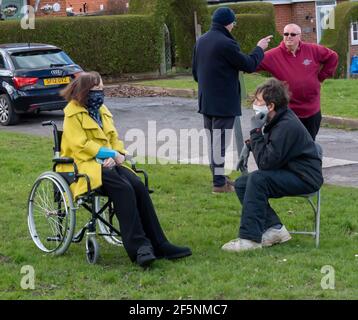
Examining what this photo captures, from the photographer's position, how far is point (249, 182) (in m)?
7.62

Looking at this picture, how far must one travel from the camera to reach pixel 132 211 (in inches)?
284

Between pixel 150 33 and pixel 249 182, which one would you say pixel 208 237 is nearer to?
pixel 249 182

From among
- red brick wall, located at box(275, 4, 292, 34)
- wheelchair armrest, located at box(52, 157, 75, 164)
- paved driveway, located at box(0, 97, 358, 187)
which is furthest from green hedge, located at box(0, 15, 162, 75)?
wheelchair armrest, located at box(52, 157, 75, 164)

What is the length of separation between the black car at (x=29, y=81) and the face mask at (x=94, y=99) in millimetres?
9716

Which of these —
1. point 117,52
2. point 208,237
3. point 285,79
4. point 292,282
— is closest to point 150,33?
point 117,52

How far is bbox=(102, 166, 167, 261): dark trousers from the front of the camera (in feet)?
23.5

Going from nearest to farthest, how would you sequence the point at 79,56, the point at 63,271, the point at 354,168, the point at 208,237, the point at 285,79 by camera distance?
the point at 63,271
the point at 208,237
the point at 285,79
the point at 354,168
the point at 79,56

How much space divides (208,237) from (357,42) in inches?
1298

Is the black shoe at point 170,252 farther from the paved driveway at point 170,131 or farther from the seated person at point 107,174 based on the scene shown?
the paved driveway at point 170,131

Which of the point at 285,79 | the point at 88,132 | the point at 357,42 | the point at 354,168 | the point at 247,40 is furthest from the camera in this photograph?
the point at 357,42

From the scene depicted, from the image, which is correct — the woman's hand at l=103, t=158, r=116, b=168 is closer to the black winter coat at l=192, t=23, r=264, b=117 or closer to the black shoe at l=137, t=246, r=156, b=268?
the black shoe at l=137, t=246, r=156, b=268

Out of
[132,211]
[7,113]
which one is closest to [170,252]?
[132,211]

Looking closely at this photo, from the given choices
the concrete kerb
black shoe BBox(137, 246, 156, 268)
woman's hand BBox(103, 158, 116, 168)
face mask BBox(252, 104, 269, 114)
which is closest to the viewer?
black shoe BBox(137, 246, 156, 268)

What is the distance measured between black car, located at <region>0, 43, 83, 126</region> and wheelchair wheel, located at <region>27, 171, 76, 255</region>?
347 inches
